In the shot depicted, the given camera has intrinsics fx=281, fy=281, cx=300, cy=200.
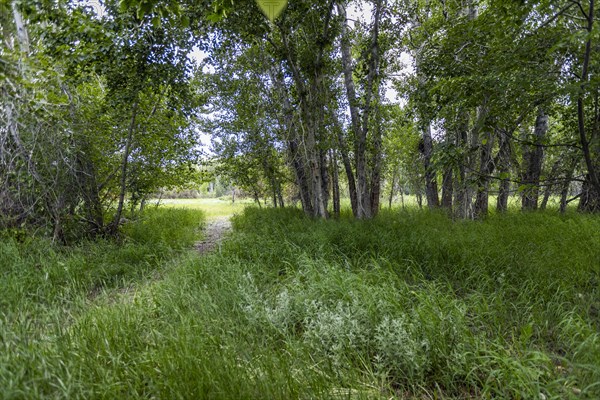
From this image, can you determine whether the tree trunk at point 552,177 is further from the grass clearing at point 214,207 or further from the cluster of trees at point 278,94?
the grass clearing at point 214,207

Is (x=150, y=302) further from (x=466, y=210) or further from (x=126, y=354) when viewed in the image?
(x=466, y=210)

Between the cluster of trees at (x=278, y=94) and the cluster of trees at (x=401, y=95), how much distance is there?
0.04 m

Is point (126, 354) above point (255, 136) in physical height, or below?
below

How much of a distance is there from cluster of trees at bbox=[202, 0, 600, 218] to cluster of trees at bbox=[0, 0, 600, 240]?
0.13ft

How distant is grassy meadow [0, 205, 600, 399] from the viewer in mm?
1615

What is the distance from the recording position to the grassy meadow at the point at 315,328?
63.6 inches

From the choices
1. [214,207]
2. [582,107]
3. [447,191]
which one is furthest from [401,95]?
[214,207]

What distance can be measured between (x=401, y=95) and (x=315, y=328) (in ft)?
25.2

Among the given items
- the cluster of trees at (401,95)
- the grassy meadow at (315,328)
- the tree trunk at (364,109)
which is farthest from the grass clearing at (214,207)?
the grassy meadow at (315,328)

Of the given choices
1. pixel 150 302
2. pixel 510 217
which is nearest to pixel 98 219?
pixel 150 302

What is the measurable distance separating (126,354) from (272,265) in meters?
2.20

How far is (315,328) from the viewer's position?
6.93ft

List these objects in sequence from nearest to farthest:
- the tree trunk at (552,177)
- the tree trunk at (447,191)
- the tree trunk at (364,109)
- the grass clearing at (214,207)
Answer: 1. the tree trunk at (552,177)
2. the tree trunk at (364,109)
3. the tree trunk at (447,191)
4. the grass clearing at (214,207)

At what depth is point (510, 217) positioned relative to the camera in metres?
6.57
